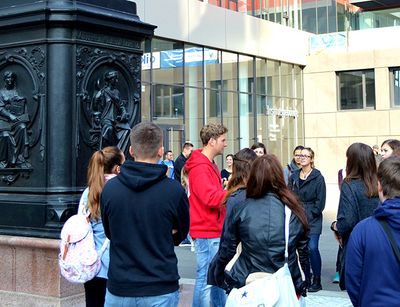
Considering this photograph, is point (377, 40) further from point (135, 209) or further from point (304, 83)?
point (135, 209)

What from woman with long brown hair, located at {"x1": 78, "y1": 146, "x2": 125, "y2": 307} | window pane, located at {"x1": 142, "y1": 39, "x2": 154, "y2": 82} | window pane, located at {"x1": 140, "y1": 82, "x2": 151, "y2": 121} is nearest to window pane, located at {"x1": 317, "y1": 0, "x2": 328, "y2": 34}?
window pane, located at {"x1": 142, "y1": 39, "x2": 154, "y2": 82}

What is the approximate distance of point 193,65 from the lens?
25.7m

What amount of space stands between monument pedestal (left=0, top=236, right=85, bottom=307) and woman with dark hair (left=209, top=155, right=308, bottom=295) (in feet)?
6.45

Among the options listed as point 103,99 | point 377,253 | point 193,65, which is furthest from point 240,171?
point 193,65

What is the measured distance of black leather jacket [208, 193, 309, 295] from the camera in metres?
→ 4.11

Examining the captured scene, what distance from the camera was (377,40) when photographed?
32281 mm

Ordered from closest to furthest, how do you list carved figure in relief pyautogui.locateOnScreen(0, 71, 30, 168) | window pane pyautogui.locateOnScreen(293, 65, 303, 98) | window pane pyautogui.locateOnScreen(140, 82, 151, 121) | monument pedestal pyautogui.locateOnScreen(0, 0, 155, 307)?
monument pedestal pyautogui.locateOnScreen(0, 0, 155, 307) → carved figure in relief pyautogui.locateOnScreen(0, 71, 30, 168) → window pane pyautogui.locateOnScreen(140, 82, 151, 121) → window pane pyautogui.locateOnScreen(293, 65, 303, 98)

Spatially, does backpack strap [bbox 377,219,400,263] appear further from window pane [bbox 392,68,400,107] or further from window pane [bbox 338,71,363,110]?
window pane [bbox 338,71,363,110]

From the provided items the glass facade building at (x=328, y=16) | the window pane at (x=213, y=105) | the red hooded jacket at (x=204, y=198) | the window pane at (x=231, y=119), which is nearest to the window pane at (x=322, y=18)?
the glass facade building at (x=328, y=16)

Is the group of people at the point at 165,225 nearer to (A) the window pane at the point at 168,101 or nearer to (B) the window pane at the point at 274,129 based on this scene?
(A) the window pane at the point at 168,101

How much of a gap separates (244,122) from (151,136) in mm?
25300

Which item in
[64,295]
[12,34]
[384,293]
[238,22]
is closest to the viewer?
[384,293]

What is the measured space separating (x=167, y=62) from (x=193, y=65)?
1.78 metres

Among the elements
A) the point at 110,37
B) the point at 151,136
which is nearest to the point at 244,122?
the point at 110,37
